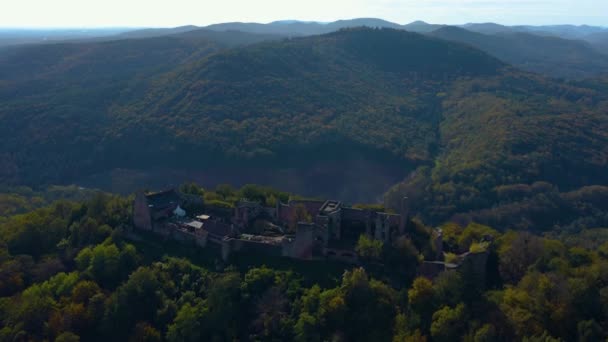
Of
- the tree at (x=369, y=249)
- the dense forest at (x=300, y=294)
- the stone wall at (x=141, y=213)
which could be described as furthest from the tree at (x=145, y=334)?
the tree at (x=369, y=249)

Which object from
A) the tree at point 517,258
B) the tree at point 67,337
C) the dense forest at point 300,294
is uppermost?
the tree at point 517,258

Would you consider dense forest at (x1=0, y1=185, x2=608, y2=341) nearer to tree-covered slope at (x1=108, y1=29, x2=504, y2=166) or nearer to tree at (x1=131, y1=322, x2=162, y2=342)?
tree at (x1=131, y1=322, x2=162, y2=342)

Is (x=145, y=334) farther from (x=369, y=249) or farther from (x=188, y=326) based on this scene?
(x=369, y=249)

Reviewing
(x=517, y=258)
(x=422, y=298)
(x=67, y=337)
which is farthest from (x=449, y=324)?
(x=67, y=337)

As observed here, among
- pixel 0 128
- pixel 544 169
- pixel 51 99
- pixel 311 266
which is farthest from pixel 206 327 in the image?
pixel 51 99

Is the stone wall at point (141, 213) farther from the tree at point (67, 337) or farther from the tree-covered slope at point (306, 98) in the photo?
the tree-covered slope at point (306, 98)

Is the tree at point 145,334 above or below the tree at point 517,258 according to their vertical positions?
below

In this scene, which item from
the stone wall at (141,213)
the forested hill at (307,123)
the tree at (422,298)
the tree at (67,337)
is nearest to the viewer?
the tree at (422,298)

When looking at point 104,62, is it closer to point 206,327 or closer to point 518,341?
point 206,327
